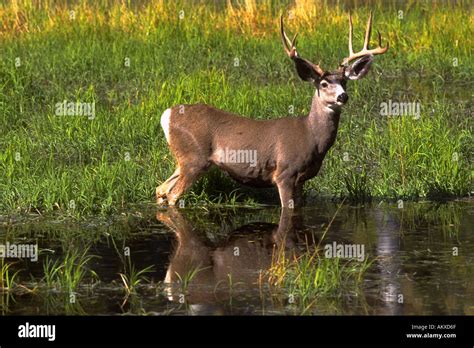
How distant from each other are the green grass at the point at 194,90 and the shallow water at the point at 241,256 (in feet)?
1.56

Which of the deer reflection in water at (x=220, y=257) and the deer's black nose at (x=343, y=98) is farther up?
the deer's black nose at (x=343, y=98)

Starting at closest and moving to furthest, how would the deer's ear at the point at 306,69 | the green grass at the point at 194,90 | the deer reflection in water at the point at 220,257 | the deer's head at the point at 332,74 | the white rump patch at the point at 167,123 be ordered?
the deer reflection in water at the point at 220,257, the deer's head at the point at 332,74, the deer's ear at the point at 306,69, the white rump patch at the point at 167,123, the green grass at the point at 194,90

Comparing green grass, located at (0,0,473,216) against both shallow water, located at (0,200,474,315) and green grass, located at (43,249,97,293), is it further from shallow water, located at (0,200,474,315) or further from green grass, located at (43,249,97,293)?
green grass, located at (43,249,97,293)

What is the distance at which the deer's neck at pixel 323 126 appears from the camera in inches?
491

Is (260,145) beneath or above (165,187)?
above

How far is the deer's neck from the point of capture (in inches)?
491

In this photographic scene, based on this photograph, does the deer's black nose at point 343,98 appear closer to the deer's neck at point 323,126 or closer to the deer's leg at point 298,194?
the deer's neck at point 323,126

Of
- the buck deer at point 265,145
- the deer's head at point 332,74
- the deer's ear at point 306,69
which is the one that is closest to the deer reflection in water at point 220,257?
the buck deer at point 265,145

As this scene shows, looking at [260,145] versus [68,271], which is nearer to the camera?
[68,271]

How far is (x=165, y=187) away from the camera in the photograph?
1268cm

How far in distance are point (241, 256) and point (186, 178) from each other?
5.84 ft

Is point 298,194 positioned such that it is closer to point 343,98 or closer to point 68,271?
point 343,98

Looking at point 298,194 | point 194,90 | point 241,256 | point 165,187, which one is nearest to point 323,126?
point 298,194

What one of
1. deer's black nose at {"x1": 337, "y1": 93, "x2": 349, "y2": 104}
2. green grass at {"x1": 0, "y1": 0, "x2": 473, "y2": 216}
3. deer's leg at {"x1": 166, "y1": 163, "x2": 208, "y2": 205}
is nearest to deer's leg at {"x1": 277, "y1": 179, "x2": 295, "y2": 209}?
green grass at {"x1": 0, "y1": 0, "x2": 473, "y2": 216}
